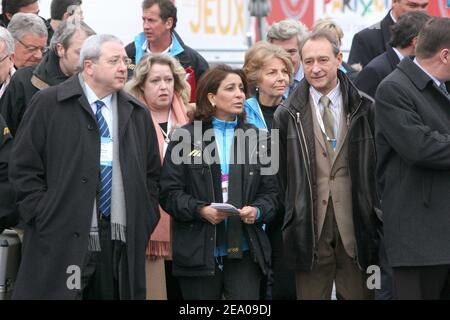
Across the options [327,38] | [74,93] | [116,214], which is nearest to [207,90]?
[327,38]

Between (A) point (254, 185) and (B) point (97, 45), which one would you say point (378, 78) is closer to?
(A) point (254, 185)

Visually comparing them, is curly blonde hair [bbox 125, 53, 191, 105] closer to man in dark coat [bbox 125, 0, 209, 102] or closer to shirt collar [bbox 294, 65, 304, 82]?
man in dark coat [bbox 125, 0, 209, 102]

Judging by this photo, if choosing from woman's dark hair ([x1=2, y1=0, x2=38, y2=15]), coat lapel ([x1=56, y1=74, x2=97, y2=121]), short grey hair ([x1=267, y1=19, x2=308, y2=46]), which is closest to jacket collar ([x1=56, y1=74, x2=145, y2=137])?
coat lapel ([x1=56, y1=74, x2=97, y2=121])

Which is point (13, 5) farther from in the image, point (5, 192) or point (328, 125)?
point (328, 125)

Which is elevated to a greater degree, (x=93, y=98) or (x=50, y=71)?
(x=50, y=71)

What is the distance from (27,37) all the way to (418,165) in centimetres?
385

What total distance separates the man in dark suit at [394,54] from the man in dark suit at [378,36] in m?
0.98

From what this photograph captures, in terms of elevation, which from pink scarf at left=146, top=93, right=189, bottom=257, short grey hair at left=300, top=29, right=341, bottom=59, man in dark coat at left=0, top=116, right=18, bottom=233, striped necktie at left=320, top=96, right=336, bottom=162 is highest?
short grey hair at left=300, top=29, right=341, bottom=59

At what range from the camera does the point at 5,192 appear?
7375 mm

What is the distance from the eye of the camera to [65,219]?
22.9 feet

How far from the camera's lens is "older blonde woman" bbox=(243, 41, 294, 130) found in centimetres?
846

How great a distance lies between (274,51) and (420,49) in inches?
67.8

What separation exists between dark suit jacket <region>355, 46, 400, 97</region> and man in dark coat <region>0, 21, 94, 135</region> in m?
2.13

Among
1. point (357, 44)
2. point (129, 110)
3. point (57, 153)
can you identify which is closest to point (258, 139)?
point (129, 110)
